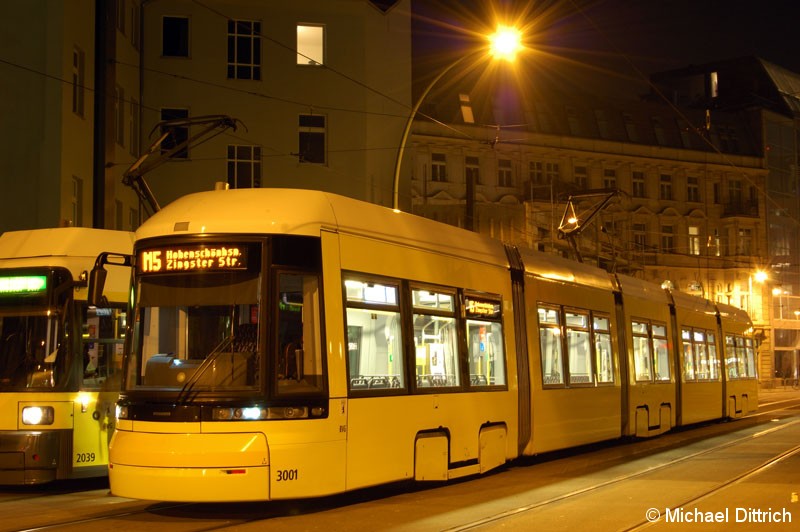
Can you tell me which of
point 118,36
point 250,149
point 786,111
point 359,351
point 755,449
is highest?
point 786,111

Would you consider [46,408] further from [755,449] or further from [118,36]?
[118,36]

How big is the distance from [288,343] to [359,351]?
3.53 feet

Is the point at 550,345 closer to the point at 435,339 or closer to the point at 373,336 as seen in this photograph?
the point at 435,339

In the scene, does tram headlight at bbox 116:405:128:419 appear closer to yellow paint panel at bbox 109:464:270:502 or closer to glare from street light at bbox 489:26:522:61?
yellow paint panel at bbox 109:464:270:502

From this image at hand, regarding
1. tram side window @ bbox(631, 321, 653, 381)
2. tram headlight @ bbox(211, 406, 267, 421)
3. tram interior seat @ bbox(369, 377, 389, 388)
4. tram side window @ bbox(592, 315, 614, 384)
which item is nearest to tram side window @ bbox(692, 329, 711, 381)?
tram side window @ bbox(631, 321, 653, 381)

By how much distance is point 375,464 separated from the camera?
35.4ft

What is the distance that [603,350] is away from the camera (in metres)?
18.0

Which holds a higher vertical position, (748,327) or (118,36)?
(118,36)

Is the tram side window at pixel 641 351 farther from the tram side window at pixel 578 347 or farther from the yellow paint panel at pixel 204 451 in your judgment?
the yellow paint panel at pixel 204 451

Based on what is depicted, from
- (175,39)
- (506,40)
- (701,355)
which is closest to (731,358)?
(701,355)

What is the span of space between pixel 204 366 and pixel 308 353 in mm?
982

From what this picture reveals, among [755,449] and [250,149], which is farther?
[250,149]

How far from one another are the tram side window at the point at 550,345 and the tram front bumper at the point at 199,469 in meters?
6.79

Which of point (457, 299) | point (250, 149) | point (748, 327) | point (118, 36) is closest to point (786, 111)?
point (748, 327)
